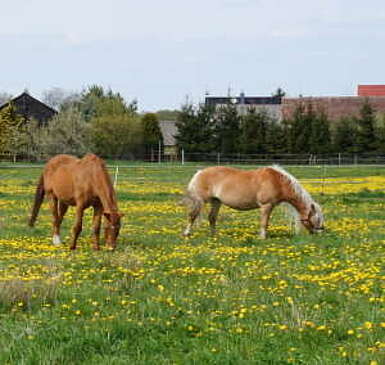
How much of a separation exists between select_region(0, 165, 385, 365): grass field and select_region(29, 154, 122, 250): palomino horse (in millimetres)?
429

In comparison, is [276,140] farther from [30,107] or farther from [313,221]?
[313,221]

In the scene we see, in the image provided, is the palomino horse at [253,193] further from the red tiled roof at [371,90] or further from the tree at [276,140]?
the red tiled roof at [371,90]

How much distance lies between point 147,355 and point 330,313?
2248 mm

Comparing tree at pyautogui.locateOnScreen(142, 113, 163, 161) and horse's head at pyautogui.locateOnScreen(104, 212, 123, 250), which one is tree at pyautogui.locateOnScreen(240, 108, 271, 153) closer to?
tree at pyautogui.locateOnScreen(142, 113, 163, 161)

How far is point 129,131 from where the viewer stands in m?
68.6

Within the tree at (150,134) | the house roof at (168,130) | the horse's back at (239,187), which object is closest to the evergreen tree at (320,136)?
the tree at (150,134)

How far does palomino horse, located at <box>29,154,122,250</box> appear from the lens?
1248 cm

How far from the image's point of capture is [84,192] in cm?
1286

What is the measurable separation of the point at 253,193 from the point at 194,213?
130 centimetres

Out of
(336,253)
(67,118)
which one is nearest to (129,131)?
(67,118)

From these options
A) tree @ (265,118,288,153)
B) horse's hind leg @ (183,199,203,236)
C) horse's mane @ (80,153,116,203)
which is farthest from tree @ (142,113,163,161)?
horse's mane @ (80,153,116,203)

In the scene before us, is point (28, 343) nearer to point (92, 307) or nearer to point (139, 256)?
point (92, 307)

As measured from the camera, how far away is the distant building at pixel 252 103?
71.0 m

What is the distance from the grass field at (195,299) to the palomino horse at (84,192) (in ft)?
1.41
